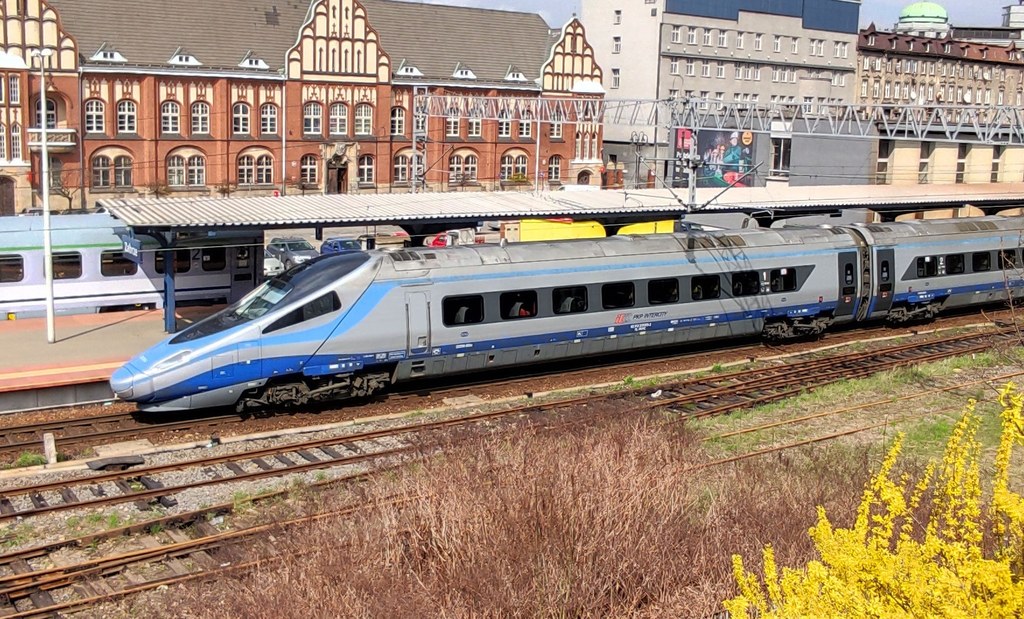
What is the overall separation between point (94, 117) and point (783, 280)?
38.1 metres

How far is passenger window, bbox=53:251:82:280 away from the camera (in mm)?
27562

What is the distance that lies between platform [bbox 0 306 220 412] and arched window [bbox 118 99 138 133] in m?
25.9

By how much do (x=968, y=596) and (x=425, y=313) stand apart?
48.5 feet

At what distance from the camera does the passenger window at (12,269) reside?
88.5 ft

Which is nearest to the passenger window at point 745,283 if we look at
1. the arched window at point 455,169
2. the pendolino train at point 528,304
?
the pendolino train at point 528,304

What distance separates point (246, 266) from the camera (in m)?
29.1

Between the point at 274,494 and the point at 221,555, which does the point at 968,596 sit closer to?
the point at 221,555

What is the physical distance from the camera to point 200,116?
53344 mm

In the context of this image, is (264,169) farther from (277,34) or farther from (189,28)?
(189,28)

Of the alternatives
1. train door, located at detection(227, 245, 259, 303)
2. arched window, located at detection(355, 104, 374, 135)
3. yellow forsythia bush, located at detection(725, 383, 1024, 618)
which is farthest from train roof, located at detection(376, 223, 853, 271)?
arched window, located at detection(355, 104, 374, 135)

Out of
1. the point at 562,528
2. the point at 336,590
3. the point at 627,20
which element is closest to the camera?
the point at 336,590

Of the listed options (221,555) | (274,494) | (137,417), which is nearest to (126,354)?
(137,417)

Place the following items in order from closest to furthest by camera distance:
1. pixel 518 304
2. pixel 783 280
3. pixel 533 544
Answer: pixel 533 544
pixel 518 304
pixel 783 280

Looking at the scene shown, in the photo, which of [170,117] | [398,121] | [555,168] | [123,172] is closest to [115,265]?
[123,172]
